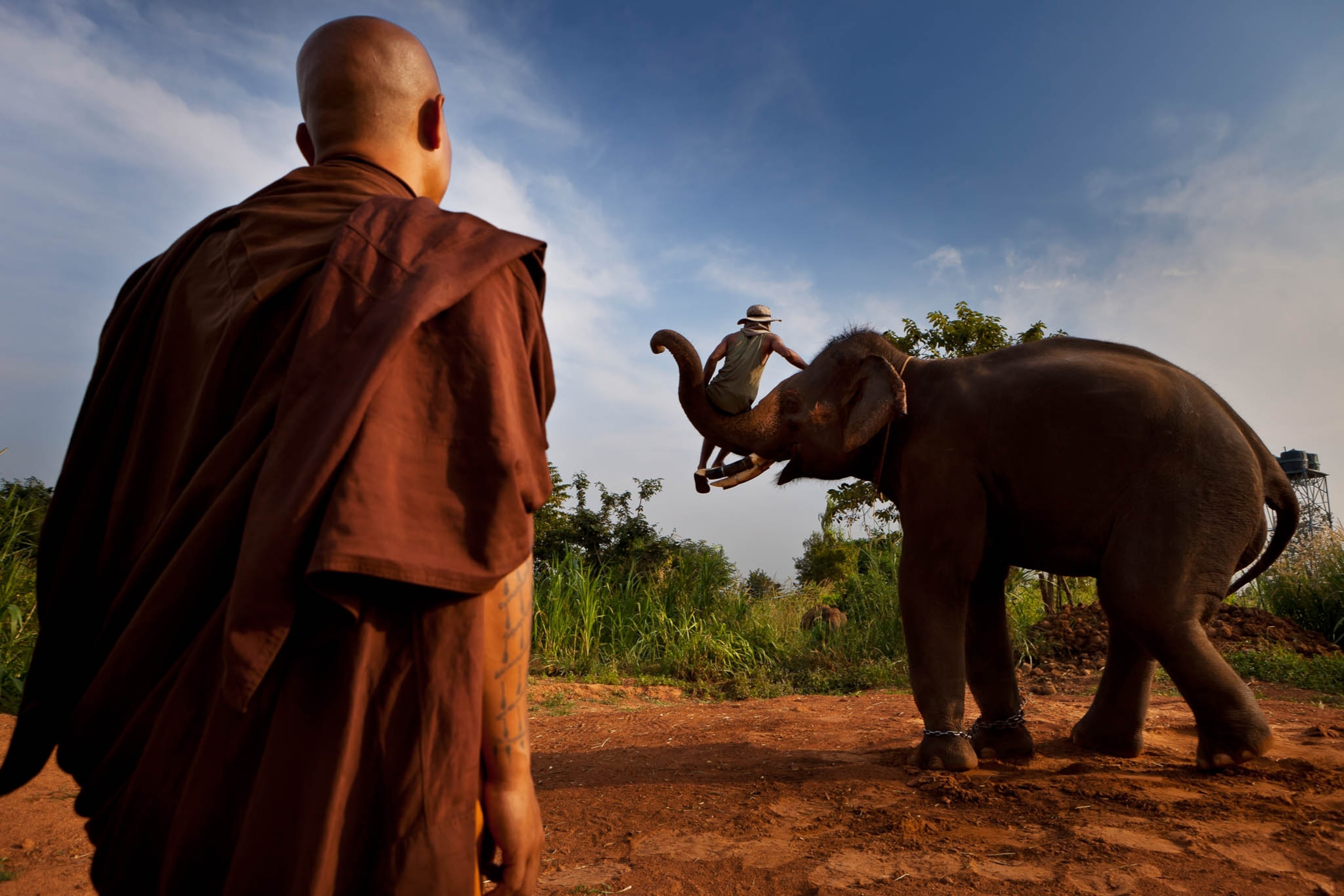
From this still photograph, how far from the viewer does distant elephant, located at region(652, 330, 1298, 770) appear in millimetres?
3674

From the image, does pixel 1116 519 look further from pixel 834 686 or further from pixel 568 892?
pixel 834 686

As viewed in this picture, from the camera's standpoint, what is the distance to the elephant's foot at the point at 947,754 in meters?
3.94

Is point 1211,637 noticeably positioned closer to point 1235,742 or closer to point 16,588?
point 1235,742

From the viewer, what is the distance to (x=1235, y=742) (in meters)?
3.56

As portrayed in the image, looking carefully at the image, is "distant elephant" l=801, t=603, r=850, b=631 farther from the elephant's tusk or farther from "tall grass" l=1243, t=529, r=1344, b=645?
"tall grass" l=1243, t=529, r=1344, b=645

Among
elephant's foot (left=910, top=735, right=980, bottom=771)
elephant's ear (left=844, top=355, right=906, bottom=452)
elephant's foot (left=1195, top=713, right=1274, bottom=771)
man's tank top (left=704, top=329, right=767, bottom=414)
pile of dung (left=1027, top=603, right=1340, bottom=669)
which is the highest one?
man's tank top (left=704, top=329, right=767, bottom=414)

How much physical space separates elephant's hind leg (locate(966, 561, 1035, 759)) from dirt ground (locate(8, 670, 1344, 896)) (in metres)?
0.15

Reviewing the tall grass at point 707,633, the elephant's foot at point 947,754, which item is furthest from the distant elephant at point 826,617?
the elephant's foot at point 947,754

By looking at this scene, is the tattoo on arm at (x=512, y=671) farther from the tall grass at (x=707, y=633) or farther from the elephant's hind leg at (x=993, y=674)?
the tall grass at (x=707, y=633)

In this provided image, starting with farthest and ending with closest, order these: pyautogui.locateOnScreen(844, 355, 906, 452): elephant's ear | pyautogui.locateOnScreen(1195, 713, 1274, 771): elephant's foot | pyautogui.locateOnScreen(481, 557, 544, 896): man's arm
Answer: pyautogui.locateOnScreen(844, 355, 906, 452): elephant's ear < pyautogui.locateOnScreen(1195, 713, 1274, 771): elephant's foot < pyautogui.locateOnScreen(481, 557, 544, 896): man's arm

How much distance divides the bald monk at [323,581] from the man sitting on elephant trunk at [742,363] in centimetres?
457

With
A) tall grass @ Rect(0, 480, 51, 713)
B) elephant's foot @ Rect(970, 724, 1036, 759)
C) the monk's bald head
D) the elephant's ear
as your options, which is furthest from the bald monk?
tall grass @ Rect(0, 480, 51, 713)

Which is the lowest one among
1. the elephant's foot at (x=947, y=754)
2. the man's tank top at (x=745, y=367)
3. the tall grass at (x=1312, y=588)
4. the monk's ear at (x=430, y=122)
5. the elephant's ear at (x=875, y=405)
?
the elephant's foot at (x=947, y=754)

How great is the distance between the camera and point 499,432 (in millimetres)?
1159
